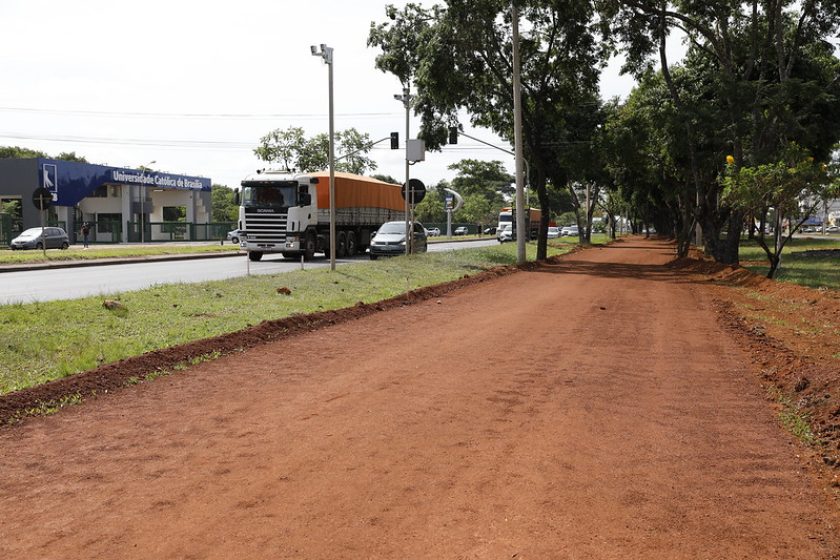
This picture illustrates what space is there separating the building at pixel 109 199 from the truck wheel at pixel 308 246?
105 ft

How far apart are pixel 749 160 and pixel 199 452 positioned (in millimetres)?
22970

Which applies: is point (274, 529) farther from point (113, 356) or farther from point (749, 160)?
point (749, 160)

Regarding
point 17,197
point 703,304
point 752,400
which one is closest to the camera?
point 752,400

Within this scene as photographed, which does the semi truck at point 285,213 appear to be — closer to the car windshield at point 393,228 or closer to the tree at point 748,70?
the car windshield at point 393,228

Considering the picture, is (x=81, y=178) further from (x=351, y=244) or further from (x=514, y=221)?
(x=514, y=221)

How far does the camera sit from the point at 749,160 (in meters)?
24.5

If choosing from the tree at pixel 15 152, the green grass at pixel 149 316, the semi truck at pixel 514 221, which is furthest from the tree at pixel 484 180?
the green grass at pixel 149 316

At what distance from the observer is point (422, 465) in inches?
209

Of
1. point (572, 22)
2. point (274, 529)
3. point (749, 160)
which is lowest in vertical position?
point (274, 529)

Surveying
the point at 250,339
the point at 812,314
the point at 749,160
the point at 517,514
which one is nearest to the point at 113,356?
the point at 250,339

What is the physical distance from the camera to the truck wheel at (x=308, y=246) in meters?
31.0

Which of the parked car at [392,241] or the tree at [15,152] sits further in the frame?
the tree at [15,152]

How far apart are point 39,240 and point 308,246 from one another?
1971cm

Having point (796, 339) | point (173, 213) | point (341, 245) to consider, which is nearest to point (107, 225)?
point (173, 213)
